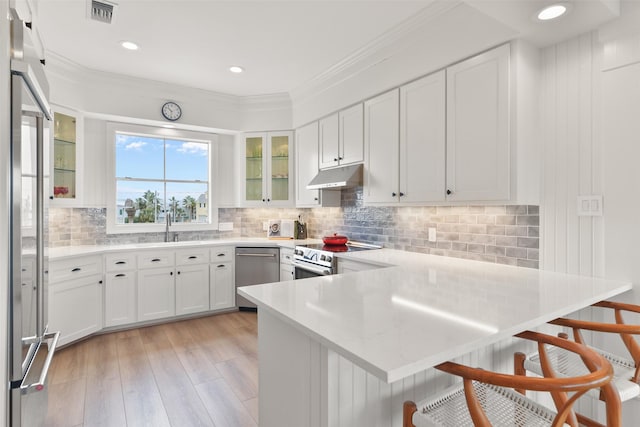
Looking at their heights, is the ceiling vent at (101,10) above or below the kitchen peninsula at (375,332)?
above

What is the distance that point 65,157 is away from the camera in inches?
138

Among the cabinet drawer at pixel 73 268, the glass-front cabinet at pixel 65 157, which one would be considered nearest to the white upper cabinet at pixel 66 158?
the glass-front cabinet at pixel 65 157

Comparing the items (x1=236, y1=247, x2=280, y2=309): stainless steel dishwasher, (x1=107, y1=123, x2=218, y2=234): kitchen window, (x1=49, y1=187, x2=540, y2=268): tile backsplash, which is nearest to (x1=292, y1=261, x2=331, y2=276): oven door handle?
(x1=236, y1=247, x2=280, y2=309): stainless steel dishwasher

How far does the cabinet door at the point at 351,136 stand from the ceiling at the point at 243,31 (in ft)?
1.71

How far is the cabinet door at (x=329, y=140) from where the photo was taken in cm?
368

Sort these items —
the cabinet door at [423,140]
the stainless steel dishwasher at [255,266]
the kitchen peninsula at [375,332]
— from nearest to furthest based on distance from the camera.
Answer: the kitchen peninsula at [375,332] → the cabinet door at [423,140] → the stainless steel dishwasher at [255,266]

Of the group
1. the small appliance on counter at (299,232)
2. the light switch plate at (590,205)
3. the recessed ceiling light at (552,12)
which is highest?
the recessed ceiling light at (552,12)

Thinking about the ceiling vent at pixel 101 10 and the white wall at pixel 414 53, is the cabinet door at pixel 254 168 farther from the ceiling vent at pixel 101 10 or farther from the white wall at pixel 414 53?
the ceiling vent at pixel 101 10

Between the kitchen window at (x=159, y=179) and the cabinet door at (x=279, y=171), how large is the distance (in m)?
0.81

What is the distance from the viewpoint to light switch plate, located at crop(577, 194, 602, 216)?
6.42 ft

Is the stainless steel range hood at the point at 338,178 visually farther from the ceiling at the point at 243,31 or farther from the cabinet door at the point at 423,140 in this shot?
the ceiling at the point at 243,31

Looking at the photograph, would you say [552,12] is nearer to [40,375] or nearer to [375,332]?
[375,332]

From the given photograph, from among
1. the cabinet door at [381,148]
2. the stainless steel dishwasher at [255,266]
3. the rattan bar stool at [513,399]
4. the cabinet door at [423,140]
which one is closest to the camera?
the rattan bar stool at [513,399]

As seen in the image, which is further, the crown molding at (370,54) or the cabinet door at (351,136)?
the cabinet door at (351,136)
